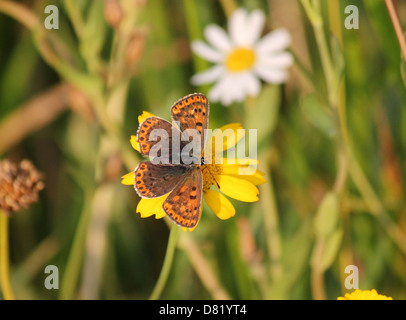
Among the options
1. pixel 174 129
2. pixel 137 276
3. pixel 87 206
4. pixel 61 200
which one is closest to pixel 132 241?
pixel 137 276

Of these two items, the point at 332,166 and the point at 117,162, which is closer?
the point at 117,162

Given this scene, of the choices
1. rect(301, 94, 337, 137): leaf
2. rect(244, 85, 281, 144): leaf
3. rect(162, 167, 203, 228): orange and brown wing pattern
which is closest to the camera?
rect(162, 167, 203, 228): orange and brown wing pattern

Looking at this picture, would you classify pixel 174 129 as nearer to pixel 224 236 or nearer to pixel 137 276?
pixel 224 236

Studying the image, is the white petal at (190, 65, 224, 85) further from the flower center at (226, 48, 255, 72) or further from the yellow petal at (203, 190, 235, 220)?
the yellow petal at (203, 190, 235, 220)

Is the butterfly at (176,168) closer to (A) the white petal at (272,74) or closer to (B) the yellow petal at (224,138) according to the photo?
(B) the yellow petal at (224,138)

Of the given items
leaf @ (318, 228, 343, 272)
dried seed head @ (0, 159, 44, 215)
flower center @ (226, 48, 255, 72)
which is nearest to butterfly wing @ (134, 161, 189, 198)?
dried seed head @ (0, 159, 44, 215)
